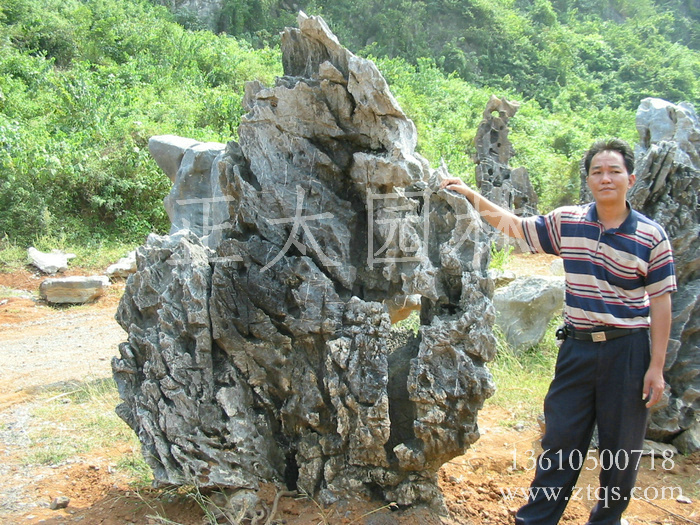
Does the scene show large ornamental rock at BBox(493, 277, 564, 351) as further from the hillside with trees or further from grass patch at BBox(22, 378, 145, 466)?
the hillside with trees

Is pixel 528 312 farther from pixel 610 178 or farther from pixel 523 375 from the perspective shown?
pixel 610 178

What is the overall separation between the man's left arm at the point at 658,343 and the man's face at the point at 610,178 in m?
0.39

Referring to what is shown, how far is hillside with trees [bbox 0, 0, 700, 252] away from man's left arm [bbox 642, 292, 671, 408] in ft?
28.6

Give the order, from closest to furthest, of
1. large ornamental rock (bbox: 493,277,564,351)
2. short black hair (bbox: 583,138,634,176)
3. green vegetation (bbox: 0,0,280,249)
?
short black hair (bbox: 583,138,634,176)
large ornamental rock (bbox: 493,277,564,351)
green vegetation (bbox: 0,0,280,249)

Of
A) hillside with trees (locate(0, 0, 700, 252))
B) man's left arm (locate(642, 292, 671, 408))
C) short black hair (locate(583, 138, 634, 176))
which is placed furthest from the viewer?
hillside with trees (locate(0, 0, 700, 252))

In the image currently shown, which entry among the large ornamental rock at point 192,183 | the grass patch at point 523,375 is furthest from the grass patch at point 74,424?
the grass patch at point 523,375

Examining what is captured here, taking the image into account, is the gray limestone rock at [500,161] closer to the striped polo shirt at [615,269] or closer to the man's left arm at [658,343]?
the striped polo shirt at [615,269]

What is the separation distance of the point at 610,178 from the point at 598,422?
36.6 inches

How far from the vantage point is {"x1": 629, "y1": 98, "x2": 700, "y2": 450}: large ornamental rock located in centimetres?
368

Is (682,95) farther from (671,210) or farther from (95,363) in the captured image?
(95,363)

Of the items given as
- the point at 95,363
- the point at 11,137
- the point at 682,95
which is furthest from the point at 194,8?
the point at 95,363

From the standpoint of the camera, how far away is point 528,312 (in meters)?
5.47

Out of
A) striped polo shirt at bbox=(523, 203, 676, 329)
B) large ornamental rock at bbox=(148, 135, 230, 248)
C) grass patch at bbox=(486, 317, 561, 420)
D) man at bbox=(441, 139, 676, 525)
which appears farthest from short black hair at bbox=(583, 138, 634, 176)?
large ornamental rock at bbox=(148, 135, 230, 248)

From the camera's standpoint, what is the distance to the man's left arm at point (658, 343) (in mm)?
2168
